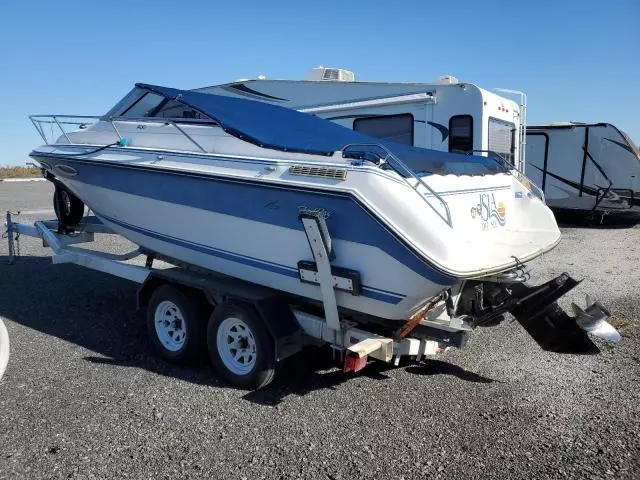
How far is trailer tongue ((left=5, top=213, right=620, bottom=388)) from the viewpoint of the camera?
3701 millimetres

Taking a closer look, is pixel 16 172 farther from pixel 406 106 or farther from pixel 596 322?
pixel 596 322

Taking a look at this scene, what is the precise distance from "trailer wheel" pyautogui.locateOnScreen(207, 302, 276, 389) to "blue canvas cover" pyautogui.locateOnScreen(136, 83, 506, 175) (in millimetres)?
1259

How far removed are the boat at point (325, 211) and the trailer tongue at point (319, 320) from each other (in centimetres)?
2

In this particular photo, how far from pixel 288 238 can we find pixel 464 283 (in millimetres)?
1213

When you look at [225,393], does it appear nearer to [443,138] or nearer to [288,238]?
[288,238]

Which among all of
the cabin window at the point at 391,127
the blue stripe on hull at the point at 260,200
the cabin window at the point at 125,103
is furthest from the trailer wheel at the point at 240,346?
the cabin window at the point at 391,127

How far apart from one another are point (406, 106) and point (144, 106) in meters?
3.82

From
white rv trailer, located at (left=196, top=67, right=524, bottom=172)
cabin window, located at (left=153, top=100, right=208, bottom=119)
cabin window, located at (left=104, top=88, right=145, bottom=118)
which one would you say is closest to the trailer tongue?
cabin window, located at (left=153, top=100, right=208, bottom=119)

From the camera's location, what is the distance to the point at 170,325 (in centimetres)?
473

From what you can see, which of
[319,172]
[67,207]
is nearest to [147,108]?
[67,207]

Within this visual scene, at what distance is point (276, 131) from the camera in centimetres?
434

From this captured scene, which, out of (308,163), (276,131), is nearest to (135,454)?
(308,163)

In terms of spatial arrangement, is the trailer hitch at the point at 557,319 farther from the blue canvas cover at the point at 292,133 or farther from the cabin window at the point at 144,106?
the cabin window at the point at 144,106

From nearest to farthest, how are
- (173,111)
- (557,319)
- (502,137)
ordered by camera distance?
(557,319), (173,111), (502,137)
